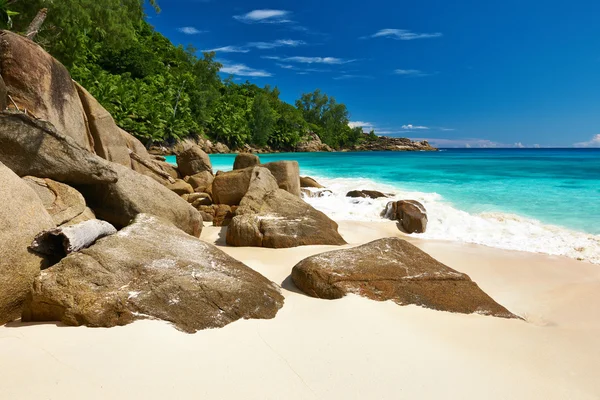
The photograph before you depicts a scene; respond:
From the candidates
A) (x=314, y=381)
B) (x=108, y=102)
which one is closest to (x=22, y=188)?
(x=314, y=381)

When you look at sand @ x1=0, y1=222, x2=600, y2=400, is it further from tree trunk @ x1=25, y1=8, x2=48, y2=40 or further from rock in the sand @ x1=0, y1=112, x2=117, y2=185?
tree trunk @ x1=25, y1=8, x2=48, y2=40

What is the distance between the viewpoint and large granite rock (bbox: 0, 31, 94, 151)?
6.18m

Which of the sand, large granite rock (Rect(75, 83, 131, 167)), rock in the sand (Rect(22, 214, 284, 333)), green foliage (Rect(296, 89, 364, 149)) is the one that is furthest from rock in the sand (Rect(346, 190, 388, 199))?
green foliage (Rect(296, 89, 364, 149))

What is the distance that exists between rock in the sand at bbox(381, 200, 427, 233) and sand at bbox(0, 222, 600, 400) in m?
4.34

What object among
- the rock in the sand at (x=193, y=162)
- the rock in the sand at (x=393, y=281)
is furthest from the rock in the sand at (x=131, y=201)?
the rock in the sand at (x=193, y=162)

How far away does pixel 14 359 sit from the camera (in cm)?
232

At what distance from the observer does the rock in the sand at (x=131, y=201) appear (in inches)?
213

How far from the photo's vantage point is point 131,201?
5449mm

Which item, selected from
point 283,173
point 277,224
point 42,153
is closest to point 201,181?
point 283,173

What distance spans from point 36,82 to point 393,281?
7.08m

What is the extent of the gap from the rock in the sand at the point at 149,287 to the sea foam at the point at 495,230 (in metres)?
5.61

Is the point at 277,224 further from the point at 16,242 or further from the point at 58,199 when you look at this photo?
the point at 16,242

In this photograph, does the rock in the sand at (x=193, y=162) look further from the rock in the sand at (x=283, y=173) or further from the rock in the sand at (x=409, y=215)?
the rock in the sand at (x=409, y=215)

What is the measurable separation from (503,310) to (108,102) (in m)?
31.4
